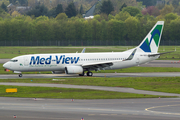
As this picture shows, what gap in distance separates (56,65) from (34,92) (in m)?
17.2

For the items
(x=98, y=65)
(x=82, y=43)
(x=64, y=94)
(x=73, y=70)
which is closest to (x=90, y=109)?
(x=64, y=94)

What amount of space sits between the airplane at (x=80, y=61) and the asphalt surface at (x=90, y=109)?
20.8 metres

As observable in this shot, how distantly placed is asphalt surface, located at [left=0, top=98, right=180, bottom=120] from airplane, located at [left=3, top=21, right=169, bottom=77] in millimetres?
20824

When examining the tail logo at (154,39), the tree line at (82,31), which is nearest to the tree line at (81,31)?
the tree line at (82,31)

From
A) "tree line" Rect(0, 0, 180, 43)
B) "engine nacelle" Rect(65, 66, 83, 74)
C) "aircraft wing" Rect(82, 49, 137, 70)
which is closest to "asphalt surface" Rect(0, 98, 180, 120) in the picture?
"engine nacelle" Rect(65, 66, 83, 74)

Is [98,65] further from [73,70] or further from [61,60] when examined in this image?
[61,60]

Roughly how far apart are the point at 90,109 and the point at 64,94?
25.6ft

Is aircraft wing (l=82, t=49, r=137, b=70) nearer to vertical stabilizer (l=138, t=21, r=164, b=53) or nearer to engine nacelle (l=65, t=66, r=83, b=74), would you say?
engine nacelle (l=65, t=66, r=83, b=74)

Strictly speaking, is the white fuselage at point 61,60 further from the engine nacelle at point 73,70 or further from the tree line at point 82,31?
the tree line at point 82,31

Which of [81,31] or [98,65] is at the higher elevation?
[81,31]

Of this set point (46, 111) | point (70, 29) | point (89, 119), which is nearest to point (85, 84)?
point (46, 111)

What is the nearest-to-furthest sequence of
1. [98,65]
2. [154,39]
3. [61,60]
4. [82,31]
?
[61,60]
[98,65]
[154,39]
[82,31]

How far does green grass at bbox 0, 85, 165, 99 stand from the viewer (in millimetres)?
31391

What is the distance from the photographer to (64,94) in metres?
32.8
